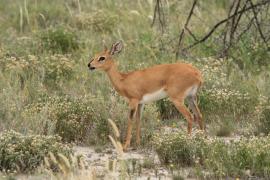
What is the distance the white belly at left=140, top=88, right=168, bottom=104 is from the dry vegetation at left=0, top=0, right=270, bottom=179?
37 centimetres

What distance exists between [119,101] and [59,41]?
3.50 metres

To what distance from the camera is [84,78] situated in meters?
11.9

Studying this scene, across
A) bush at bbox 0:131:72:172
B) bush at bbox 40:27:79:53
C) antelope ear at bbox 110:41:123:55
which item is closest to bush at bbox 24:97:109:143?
antelope ear at bbox 110:41:123:55

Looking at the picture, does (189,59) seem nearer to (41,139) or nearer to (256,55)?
(256,55)

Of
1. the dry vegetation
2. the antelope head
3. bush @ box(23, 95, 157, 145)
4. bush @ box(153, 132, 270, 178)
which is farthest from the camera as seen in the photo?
the antelope head

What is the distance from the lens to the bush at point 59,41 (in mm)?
13672

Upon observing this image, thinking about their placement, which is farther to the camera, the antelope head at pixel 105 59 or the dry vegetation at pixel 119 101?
→ the antelope head at pixel 105 59

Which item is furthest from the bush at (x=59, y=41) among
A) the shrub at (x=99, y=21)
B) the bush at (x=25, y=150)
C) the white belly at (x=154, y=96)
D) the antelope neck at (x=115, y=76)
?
the bush at (x=25, y=150)

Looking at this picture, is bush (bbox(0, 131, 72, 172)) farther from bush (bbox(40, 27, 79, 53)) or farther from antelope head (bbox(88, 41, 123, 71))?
bush (bbox(40, 27, 79, 53))

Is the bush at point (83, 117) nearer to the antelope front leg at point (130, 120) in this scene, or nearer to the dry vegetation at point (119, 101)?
the dry vegetation at point (119, 101)

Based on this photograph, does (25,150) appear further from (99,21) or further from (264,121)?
(99,21)

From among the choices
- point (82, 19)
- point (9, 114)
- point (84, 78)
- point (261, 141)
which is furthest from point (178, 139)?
point (82, 19)

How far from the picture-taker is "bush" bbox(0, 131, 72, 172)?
26.8ft

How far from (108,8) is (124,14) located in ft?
3.09
